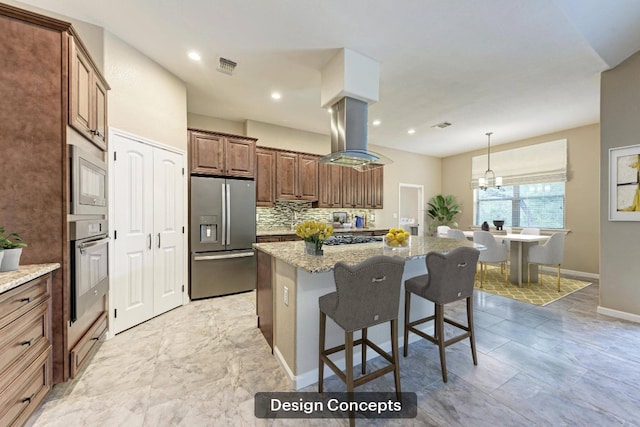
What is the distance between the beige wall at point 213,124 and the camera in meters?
4.57

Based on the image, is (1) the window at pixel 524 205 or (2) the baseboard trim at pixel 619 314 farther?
(1) the window at pixel 524 205

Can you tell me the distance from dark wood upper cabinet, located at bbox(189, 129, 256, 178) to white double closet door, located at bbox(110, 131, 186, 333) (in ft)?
1.07

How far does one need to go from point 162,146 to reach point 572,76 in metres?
5.17

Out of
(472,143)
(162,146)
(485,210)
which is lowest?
(485,210)

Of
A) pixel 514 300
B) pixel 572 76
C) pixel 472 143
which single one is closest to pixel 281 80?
pixel 572 76

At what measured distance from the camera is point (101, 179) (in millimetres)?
2336

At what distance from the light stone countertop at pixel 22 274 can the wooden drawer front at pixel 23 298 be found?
6 cm

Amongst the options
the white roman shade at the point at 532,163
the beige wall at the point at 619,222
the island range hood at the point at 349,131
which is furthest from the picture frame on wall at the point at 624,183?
the island range hood at the point at 349,131

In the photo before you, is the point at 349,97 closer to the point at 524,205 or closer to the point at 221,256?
the point at 221,256

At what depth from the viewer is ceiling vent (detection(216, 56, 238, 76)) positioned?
2.96 meters

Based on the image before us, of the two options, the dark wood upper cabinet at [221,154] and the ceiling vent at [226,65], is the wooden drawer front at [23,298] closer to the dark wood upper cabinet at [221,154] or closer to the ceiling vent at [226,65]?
the dark wood upper cabinet at [221,154]

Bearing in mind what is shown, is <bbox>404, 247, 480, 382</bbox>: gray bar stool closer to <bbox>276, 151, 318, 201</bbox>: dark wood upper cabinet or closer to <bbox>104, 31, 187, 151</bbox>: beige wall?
<bbox>276, 151, 318, 201</bbox>: dark wood upper cabinet

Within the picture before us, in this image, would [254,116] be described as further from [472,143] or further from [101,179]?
[472,143]

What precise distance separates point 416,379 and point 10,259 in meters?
2.83
